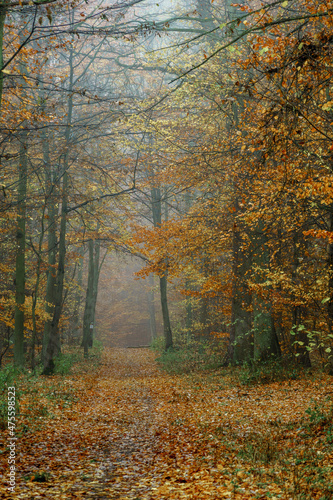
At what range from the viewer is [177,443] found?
6.29m

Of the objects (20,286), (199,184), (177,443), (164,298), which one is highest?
(199,184)

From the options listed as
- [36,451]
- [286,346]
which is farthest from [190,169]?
[36,451]

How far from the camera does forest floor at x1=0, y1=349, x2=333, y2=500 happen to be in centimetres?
425

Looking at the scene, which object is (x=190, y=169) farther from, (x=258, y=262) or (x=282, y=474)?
(x=282, y=474)

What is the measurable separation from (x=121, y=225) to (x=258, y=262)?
8215 mm

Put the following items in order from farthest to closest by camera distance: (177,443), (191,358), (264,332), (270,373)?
(191,358), (264,332), (270,373), (177,443)

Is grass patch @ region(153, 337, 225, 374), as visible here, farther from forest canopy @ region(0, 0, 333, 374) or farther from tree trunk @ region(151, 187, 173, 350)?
forest canopy @ region(0, 0, 333, 374)

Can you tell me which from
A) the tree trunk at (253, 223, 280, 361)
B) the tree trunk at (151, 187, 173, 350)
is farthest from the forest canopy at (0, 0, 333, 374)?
the tree trunk at (151, 187, 173, 350)

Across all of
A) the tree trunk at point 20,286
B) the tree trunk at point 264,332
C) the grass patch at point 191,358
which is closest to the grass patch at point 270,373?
the tree trunk at point 264,332

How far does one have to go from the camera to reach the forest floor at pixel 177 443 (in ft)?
14.0

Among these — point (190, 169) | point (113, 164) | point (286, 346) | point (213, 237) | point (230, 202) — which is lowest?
point (286, 346)

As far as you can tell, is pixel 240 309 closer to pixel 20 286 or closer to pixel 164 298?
pixel 20 286

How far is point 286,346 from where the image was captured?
12.8 meters

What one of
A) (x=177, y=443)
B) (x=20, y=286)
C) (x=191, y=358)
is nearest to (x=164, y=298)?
(x=191, y=358)
